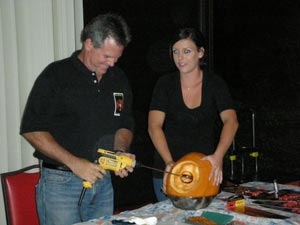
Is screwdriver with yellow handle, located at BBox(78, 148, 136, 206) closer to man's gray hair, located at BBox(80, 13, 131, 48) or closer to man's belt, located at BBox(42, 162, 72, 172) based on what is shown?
man's belt, located at BBox(42, 162, 72, 172)

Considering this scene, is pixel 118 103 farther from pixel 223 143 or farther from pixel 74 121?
pixel 223 143

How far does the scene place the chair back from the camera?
6.82ft

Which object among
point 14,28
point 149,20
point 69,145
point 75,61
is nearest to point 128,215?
point 69,145

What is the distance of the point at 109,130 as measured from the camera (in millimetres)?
2076

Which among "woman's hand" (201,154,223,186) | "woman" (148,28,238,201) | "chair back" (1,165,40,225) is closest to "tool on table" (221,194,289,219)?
"woman's hand" (201,154,223,186)

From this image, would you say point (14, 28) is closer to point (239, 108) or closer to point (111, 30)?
point (111, 30)

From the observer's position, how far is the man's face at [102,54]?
192 cm

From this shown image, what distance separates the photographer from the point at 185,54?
2.17 meters

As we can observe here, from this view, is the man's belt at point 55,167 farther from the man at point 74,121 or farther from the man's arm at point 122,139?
the man's arm at point 122,139

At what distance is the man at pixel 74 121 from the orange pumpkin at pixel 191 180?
0.20 m

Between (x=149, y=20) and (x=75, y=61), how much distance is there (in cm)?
175

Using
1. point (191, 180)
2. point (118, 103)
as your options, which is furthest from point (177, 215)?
point (118, 103)

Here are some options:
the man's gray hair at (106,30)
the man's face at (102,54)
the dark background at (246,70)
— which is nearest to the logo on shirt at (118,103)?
the man's face at (102,54)

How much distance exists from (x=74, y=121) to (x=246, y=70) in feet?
8.24
